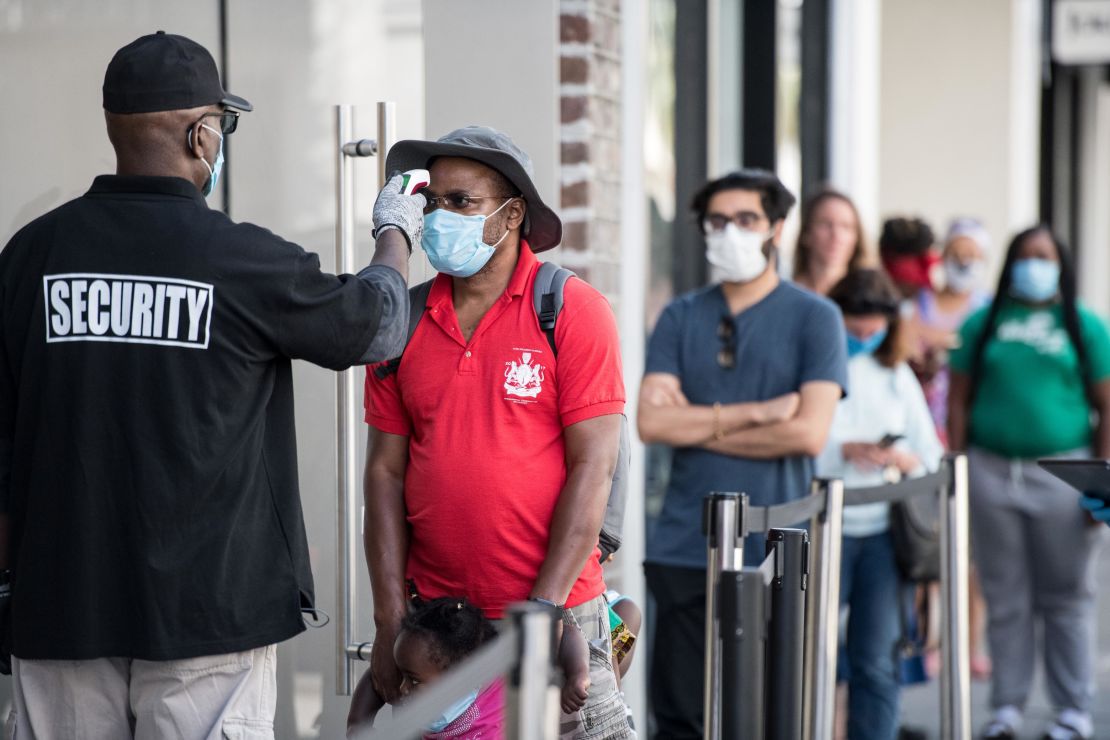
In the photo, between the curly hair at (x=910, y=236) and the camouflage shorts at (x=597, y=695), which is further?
the curly hair at (x=910, y=236)

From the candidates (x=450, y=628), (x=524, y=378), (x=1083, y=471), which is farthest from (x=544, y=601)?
(x=1083, y=471)

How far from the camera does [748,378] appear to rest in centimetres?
471

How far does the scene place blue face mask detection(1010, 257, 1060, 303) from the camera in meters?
6.31

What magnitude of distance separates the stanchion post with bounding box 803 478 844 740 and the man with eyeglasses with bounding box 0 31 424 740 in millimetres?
1551

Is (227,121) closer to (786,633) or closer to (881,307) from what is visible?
(786,633)

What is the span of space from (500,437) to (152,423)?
0.77m

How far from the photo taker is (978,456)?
6.48 metres

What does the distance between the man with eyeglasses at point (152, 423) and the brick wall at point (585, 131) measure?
1878mm

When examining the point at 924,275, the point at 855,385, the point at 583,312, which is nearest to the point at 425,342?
the point at 583,312

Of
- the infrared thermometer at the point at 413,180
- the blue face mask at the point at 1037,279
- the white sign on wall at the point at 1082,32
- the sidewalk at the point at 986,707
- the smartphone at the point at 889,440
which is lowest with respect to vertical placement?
the sidewalk at the point at 986,707

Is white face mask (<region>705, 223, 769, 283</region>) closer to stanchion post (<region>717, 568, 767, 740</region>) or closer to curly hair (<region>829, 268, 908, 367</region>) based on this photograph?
curly hair (<region>829, 268, 908, 367</region>)

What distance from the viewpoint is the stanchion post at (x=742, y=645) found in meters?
2.92

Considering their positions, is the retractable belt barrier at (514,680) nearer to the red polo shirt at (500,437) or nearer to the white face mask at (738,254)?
the red polo shirt at (500,437)

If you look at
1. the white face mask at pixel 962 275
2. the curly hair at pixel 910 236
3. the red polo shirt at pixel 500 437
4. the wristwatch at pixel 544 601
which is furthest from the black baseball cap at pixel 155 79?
the white face mask at pixel 962 275
